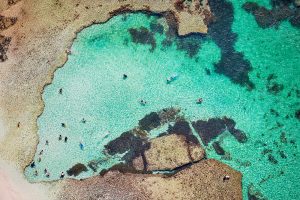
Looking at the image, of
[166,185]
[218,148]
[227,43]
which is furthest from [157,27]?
[166,185]

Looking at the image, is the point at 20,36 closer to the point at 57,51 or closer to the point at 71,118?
the point at 57,51

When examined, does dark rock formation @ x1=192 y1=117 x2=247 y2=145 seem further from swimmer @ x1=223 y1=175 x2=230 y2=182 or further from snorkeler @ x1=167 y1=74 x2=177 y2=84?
snorkeler @ x1=167 y1=74 x2=177 y2=84

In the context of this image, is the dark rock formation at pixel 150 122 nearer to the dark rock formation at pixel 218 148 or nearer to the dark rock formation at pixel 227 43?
the dark rock formation at pixel 218 148

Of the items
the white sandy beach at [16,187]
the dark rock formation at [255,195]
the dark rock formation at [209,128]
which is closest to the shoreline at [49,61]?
the white sandy beach at [16,187]

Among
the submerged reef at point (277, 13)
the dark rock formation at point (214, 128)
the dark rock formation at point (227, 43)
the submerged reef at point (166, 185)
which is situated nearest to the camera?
the submerged reef at point (166, 185)

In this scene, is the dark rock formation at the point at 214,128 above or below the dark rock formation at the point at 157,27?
below

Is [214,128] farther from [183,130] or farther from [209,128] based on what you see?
[183,130]

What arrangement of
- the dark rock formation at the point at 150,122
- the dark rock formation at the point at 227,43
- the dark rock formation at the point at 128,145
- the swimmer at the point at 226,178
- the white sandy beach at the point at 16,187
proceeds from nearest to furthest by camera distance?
the swimmer at the point at 226,178 < the white sandy beach at the point at 16,187 < the dark rock formation at the point at 128,145 < the dark rock formation at the point at 150,122 < the dark rock formation at the point at 227,43

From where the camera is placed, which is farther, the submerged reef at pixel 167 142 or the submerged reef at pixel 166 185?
the submerged reef at pixel 167 142

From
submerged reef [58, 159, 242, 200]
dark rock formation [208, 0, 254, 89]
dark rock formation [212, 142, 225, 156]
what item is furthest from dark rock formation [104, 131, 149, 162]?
dark rock formation [208, 0, 254, 89]
